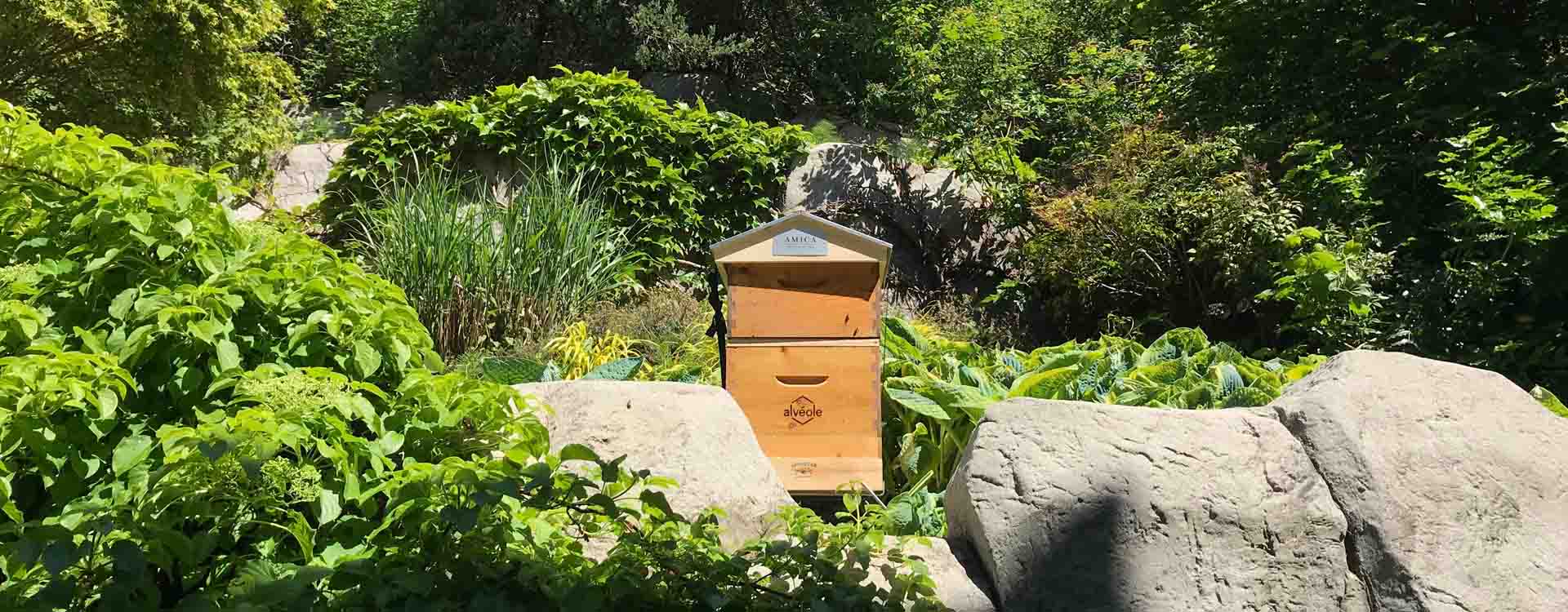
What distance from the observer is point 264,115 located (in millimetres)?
9336

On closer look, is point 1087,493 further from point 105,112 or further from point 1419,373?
point 105,112

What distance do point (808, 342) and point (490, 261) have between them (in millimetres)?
2544

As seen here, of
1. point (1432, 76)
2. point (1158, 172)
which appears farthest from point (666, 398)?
point (1432, 76)

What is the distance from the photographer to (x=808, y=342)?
12.5 feet

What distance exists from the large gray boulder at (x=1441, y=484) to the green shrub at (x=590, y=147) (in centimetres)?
542

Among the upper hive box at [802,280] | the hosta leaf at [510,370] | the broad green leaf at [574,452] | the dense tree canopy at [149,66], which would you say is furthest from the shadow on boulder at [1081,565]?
the dense tree canopy at [149,66]

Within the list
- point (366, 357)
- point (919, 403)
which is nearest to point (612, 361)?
point (919, 403)

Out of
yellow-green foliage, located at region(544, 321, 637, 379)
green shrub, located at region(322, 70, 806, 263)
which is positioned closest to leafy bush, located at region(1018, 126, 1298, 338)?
green shrub, located at region(322, 70, 806, 263)

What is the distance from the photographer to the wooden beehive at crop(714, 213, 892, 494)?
12.3 ft

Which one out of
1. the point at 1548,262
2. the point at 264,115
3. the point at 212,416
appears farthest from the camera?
the point at 264,115

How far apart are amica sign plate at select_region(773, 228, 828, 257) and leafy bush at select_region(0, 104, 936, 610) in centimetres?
153

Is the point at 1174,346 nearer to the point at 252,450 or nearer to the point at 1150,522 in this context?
the point at 1150,522

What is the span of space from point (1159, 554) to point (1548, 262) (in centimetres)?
365

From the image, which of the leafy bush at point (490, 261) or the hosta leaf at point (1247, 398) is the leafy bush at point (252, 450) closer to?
the hosta leaf at point (1247, 398)
